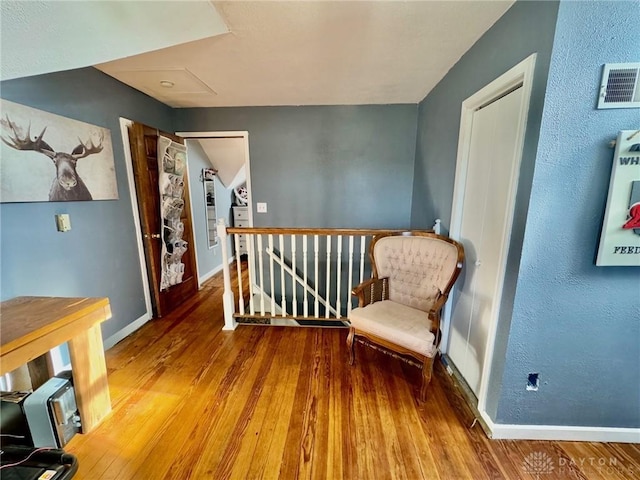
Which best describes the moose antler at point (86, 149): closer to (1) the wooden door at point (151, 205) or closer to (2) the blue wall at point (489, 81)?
(1) the wooden door at point (151, 205)

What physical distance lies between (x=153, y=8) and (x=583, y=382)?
9.58 feet

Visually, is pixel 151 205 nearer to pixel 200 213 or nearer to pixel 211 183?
pixel 200 213

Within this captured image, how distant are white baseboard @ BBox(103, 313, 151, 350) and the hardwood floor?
0.37ft

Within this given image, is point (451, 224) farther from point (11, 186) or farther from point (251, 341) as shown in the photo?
point (11, 186)

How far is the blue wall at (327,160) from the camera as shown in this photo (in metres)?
3.00

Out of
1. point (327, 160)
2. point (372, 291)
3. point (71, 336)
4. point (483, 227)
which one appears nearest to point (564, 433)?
point (483, 227)

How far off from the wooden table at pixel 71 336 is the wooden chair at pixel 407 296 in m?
1.57

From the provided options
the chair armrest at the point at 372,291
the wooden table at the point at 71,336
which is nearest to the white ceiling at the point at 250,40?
the wooden table at the point at 71,336

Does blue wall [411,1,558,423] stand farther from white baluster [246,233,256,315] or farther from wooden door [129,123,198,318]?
wooden door [129,123,198,318]

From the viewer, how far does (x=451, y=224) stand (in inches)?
77.8

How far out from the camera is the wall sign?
1.06 metres

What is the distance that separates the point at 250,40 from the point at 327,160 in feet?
5.27

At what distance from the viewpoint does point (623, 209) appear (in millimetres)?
1104

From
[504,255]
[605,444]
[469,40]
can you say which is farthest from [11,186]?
[605,444]
